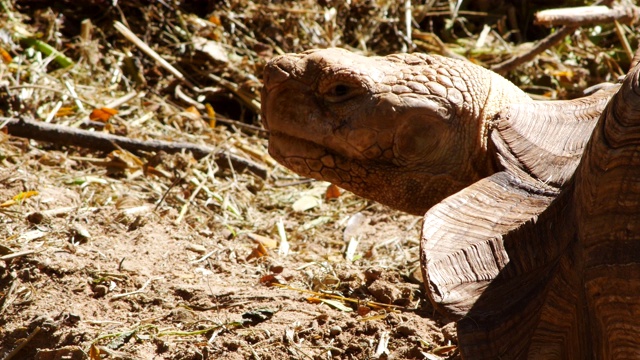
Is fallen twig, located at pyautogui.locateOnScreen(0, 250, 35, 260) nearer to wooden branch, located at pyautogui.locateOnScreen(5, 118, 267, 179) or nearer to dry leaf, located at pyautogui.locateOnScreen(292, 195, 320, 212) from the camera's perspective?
wooden branch, located at pyautogui.locateOnScreen(5, 118, 267, 179)

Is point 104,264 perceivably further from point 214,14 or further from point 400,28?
point 400,28

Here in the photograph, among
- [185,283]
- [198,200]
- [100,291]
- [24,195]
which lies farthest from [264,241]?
[24,195]

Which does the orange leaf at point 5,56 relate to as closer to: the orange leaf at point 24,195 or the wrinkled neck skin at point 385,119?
the orange leaf at point 24,195

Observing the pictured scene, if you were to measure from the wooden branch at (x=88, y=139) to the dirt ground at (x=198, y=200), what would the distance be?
0.02m

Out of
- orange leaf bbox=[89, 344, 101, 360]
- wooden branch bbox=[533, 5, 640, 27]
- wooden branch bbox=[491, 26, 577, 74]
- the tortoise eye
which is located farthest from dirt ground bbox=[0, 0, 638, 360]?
wooden branch bbox=[533, 5, 640, 27]

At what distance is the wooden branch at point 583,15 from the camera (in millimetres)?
3285

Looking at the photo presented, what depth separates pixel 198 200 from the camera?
4008 millimetres

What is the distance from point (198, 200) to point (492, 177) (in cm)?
209

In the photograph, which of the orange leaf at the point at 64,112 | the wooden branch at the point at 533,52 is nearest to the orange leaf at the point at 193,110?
the orange leaf at the point at 64,112

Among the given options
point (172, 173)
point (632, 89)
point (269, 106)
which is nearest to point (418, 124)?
point (269, 106)

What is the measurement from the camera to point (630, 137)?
1.72m

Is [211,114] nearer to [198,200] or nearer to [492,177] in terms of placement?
[198,200]

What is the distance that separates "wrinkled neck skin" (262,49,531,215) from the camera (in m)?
2.44

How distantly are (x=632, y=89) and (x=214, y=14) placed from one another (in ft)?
13.9
